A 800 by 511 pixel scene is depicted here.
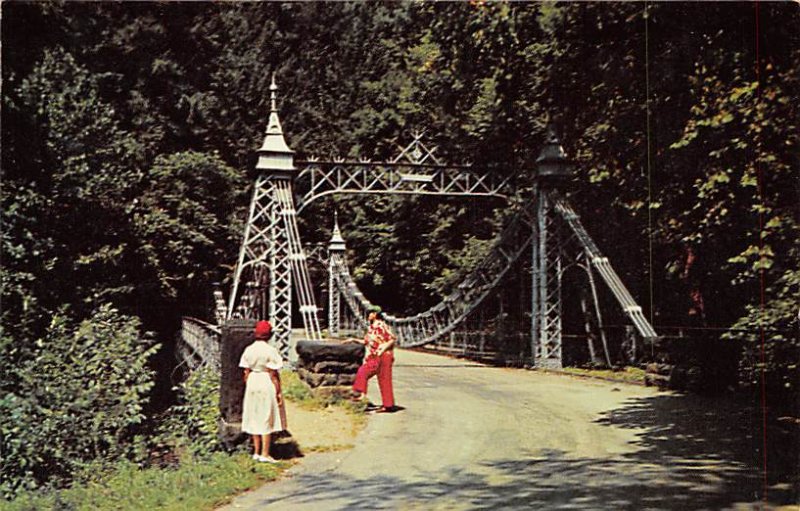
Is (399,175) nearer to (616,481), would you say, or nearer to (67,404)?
(67,404)

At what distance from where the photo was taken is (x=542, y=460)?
27.1ft

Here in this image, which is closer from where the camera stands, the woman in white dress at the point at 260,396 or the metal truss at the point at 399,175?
the woman in white dress at the point at 260,396

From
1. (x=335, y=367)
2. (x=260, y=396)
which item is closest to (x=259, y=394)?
(x=260, y=396)

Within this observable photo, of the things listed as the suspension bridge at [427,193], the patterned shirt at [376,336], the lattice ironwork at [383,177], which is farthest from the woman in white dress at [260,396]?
the lattice ironwork at [383,177]

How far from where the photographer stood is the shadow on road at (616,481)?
21.6 ft

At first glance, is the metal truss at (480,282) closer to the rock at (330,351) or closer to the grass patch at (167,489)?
the rock at (330,351)

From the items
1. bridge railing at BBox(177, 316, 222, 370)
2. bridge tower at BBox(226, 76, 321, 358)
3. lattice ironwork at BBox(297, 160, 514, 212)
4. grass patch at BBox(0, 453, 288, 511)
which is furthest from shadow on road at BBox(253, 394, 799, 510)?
lattice ironwork at BBox(297, 160, 514, 212)

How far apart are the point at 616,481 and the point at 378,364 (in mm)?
4911

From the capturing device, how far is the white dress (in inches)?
329

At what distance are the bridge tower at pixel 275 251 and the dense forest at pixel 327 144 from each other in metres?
0.93

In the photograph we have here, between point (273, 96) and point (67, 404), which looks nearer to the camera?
point (67, 404)

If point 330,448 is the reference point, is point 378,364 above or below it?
above

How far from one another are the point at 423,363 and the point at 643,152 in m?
13.2

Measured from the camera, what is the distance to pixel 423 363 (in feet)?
71.4
